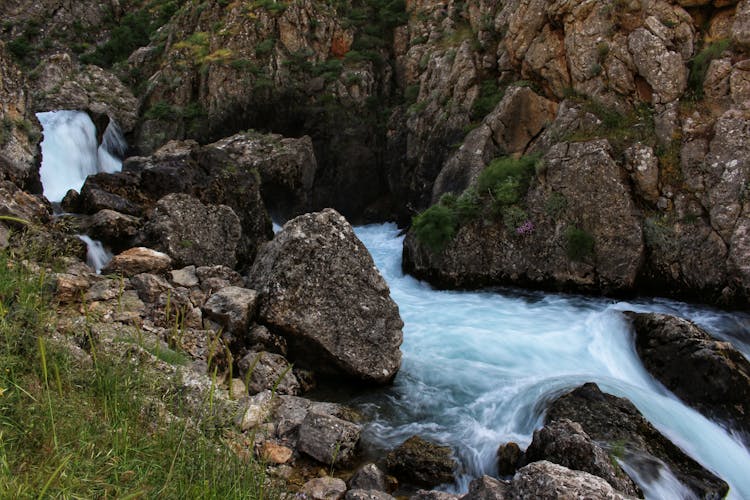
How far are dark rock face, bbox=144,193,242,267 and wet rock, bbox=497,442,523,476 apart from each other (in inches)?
270

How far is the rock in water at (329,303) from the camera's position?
7.45 meters

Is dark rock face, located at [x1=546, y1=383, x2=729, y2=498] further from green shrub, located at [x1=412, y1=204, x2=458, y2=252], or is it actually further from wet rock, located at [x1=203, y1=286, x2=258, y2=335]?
green shrub, located at [x1=412, y1=204, x2=458, y2=252]

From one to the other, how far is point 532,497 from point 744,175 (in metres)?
10.4

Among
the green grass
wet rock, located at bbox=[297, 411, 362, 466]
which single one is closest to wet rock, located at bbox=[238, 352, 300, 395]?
wet rock, located at bbox=[297, 411, 362, 466]

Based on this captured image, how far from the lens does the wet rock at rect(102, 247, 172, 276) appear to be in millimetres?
7734

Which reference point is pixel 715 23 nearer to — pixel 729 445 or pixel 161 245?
pixel 729 445

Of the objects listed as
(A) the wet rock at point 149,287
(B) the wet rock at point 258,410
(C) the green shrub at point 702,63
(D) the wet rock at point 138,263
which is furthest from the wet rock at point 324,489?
(C) the green shrub at point 702,63

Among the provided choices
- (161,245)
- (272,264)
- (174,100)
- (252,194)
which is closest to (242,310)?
(272,264)

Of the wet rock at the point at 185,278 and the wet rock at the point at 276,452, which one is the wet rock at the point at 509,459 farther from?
the wet rock at the point at 185,278

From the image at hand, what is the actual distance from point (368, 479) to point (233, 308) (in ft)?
10.9

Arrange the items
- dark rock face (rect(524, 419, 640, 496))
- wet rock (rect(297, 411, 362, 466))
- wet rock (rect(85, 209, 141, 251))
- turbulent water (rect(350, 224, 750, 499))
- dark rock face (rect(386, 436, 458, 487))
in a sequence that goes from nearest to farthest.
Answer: dark rock face (rect(524, 419, 640, 496)), wet rock (rect(297, 411, 362, 466)), dark rock face (rect(386, 436, 458, 487)), turbulent water (rect(350, 224, 750, 499)), wet rock (rect(85, 209, 141, 251))

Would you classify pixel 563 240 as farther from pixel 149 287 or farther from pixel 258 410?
pixel 149 287

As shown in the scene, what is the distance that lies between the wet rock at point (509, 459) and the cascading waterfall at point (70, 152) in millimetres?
12249

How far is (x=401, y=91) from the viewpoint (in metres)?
22.6
